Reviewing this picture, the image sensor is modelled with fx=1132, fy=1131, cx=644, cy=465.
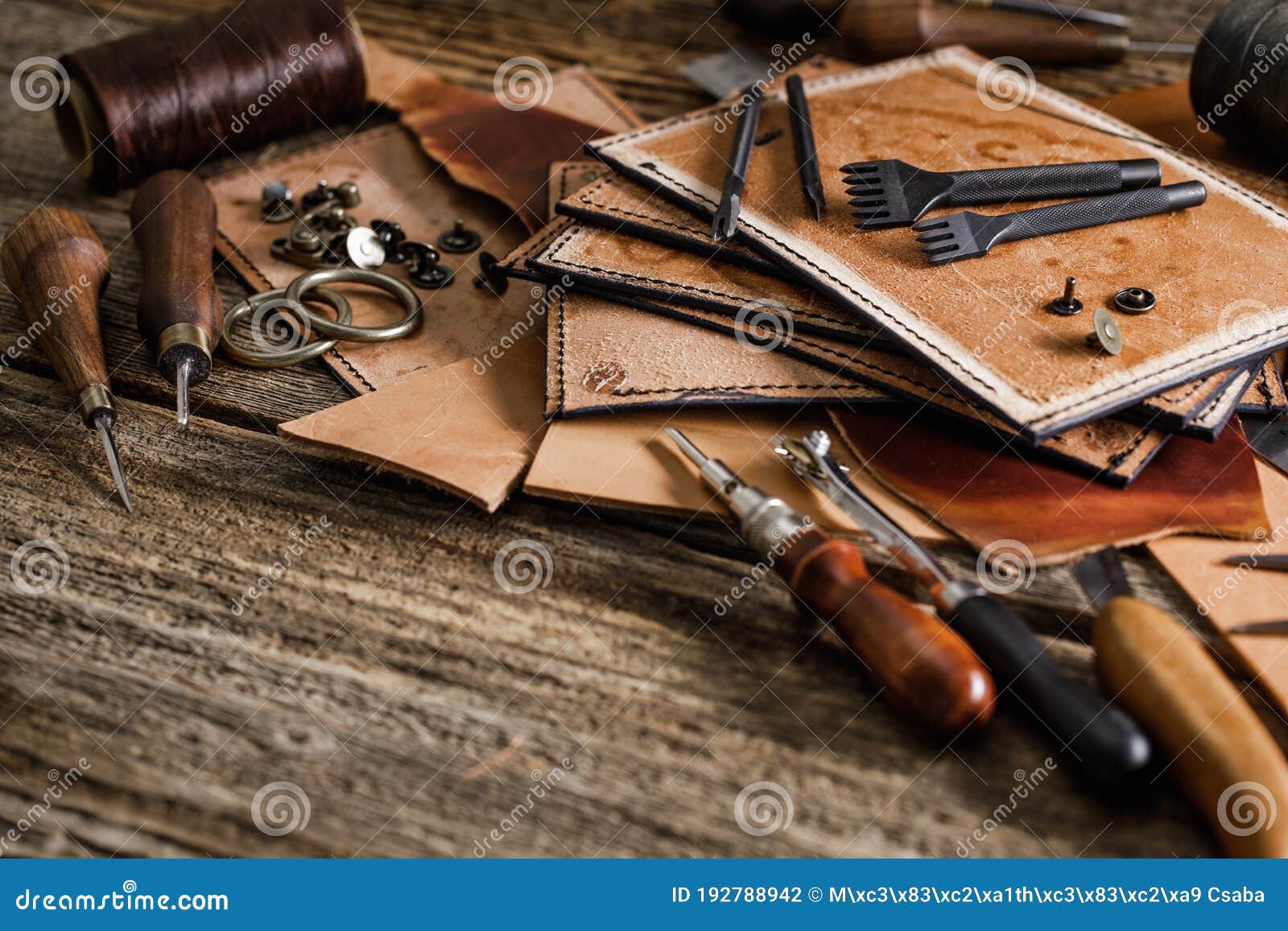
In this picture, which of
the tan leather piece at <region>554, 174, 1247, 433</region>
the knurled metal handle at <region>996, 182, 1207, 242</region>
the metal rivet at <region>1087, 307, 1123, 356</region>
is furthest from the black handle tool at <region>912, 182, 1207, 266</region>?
the metal rivet at <region>1087, 307, 1123, 356</region>

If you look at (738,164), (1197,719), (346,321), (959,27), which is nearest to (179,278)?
(346,321)

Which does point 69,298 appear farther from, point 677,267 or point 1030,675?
point 1030,675

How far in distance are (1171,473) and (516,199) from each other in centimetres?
131

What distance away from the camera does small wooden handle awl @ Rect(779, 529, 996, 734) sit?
50.7 inches

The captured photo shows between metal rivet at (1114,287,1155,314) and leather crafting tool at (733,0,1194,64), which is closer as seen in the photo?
metal rivet at (1114,287,1155,314)

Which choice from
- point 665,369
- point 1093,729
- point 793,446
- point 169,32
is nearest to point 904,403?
point 793,446

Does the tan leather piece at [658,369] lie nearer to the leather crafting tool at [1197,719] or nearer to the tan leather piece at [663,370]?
the tan leather piece at [663,370]

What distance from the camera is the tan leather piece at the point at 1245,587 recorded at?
1379 mm

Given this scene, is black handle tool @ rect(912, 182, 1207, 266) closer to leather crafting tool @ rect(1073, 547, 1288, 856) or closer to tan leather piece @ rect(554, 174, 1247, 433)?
tan leather piece @ rect(554, 174, 1247, 433)

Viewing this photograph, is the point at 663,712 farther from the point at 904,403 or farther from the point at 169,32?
the point at 169,32

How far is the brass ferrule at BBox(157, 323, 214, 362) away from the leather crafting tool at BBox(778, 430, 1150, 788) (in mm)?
1042

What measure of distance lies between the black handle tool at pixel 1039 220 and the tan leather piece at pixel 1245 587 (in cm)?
54

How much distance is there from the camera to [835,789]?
51.6 inches

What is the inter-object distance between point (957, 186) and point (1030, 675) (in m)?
0.93
